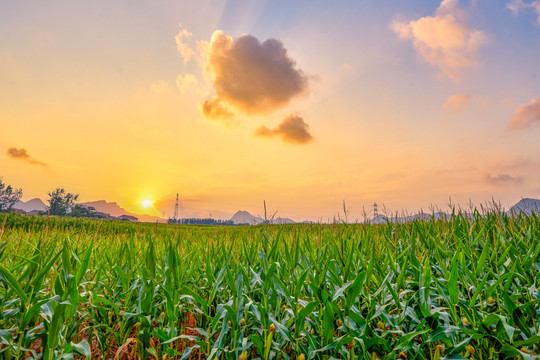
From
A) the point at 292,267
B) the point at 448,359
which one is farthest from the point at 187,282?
the point at 448,359

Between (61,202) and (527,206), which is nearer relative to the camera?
(527,206)

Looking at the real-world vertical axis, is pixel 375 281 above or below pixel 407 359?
above

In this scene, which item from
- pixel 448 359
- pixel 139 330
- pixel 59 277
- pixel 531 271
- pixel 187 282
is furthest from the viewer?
pixel 187 282

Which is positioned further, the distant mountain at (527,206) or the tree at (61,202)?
the tree at (61,202)

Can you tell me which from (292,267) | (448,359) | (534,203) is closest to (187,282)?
(292,267)

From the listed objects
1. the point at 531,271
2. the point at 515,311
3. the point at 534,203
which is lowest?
the point at 515,311

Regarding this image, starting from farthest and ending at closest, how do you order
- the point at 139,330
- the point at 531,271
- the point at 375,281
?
1. the point at 531,271
2. the point at 375,281
3. the point at 139,330

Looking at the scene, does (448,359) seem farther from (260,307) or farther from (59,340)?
(59,340)

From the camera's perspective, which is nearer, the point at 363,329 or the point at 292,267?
the point at 363,329

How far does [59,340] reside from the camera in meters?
2.09

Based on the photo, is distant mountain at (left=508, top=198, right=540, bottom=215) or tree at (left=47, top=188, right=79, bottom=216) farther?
tree at (left=47, top=188, right=79, bottom=216)

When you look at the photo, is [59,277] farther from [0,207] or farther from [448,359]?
[0,207]

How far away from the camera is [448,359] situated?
2.02m

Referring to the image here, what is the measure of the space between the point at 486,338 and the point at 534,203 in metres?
6.63
